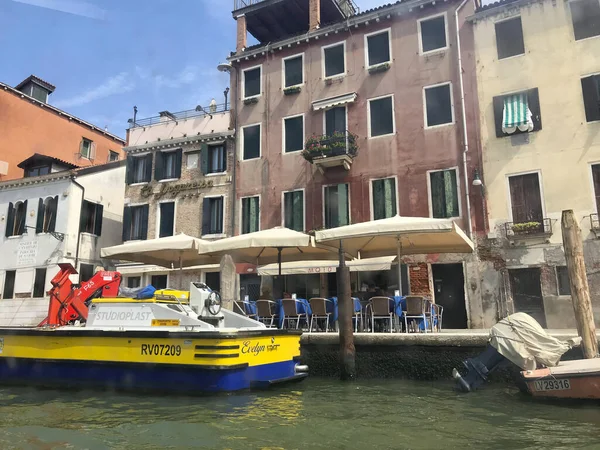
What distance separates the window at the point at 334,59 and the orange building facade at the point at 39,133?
603 inches

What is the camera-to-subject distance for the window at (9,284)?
76.0ft

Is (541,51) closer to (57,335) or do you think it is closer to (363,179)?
(363,179)

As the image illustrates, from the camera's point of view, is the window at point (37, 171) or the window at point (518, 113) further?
the window at point (37, 171)

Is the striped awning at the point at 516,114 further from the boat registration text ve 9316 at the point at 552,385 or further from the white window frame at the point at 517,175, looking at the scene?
the boat registration text ve 9316 at the point at 552,385

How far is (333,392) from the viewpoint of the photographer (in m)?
8.95

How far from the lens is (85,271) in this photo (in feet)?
76.3

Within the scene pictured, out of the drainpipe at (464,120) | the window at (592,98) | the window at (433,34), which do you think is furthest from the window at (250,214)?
the window at (592,98)

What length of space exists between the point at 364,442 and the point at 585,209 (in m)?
13.3

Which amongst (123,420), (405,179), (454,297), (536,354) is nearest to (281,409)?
(123,420)

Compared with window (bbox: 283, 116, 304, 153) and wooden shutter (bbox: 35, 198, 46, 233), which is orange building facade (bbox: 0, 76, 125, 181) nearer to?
wooden shutter (bbox: 35, 198, 46, 233)

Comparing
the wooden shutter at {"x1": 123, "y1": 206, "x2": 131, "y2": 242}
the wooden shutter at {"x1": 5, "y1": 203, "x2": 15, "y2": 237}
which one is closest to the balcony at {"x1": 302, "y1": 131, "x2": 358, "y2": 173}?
the wooden shutter at {"x1": 123, "y1": 206, "x2": 131, "y2": 242}

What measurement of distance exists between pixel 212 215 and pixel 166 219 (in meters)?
2.58

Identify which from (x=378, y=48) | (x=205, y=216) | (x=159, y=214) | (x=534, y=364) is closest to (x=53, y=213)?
(x=159, y=214)

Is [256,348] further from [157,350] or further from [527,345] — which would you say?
[527,345]
